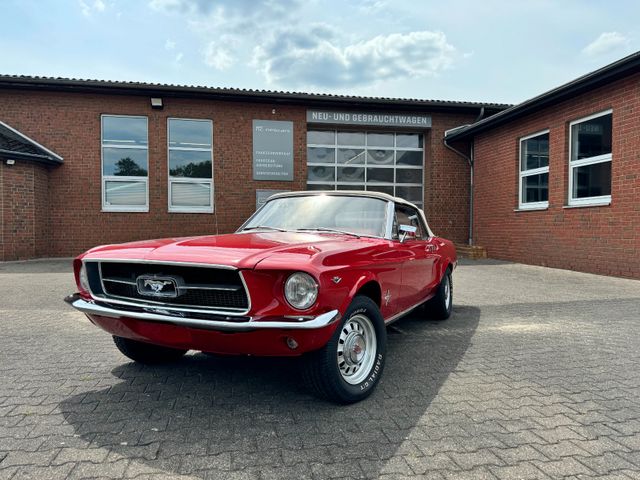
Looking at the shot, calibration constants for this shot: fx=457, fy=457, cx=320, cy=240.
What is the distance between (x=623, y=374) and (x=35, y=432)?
4062 mm

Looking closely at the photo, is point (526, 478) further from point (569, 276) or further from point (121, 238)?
point (121, 238)

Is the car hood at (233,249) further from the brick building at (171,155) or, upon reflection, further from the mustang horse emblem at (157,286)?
the brick building at (171,155)

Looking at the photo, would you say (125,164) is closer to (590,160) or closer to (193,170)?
(193,170)

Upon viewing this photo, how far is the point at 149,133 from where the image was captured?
44.5 feet

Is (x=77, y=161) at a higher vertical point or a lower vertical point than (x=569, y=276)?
higher

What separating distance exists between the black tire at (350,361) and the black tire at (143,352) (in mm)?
1542

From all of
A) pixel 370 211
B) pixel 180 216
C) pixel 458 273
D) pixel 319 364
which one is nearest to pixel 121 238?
pixel 180 216

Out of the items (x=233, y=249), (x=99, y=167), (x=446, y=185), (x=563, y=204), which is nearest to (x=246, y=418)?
(x=233, y=249)

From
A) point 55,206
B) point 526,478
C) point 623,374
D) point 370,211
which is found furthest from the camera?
point 55,206

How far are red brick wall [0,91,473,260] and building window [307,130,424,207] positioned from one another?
84 cm

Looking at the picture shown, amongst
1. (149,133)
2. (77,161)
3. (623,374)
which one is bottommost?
(623,374)

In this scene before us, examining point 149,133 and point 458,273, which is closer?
point 458,273

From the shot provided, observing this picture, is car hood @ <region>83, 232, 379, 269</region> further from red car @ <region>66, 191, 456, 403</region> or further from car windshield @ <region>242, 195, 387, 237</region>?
car windshield @ <region>242, 195, 387, 237</region>

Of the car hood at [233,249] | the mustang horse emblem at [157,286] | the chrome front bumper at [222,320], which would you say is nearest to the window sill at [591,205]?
the car hood at [233,249]
